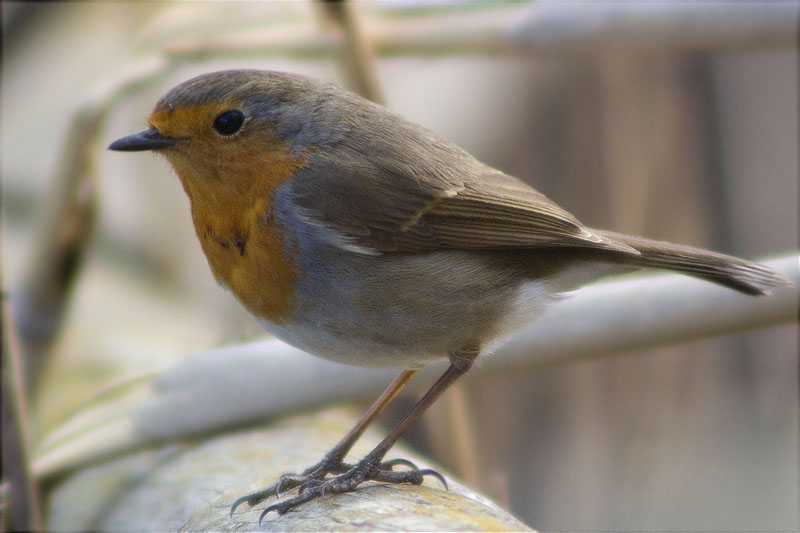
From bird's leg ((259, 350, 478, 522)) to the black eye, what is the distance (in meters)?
0.83

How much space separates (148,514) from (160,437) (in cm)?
32

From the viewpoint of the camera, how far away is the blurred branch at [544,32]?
2984mm

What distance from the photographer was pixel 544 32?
3355mm

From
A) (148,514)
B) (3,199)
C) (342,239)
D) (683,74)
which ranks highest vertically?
(683,74)

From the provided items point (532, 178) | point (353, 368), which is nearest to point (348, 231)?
point (353, 368)

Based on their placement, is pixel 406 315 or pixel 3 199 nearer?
pixel 406 315

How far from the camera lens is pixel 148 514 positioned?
2.55 m

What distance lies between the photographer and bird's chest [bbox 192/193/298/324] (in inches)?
89.3

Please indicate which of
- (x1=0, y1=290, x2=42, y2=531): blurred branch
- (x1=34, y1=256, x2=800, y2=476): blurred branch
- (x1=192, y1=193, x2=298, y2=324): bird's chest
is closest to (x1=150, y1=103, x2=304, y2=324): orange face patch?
(x1=192, y1=193, x2=298, y2=324): bird's chest

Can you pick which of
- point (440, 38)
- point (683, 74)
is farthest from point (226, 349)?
point (683, 74)

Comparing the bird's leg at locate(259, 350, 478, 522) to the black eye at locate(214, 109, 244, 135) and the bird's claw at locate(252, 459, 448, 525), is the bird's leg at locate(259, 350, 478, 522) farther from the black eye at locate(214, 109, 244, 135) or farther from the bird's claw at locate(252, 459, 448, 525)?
the black eye at locate(214, 109, 244, 135)

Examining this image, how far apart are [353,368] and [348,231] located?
0.67 m

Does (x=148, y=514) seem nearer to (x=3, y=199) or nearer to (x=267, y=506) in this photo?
(x=267, y=506)

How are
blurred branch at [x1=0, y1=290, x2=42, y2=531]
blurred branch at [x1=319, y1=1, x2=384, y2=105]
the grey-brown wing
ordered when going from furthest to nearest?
blurred branch at [x1=319, y1=1, x2=384, y2=105]
blurred branch at [x1=0, y1=290, x2=42, y2=531]
the grey-brown wing
